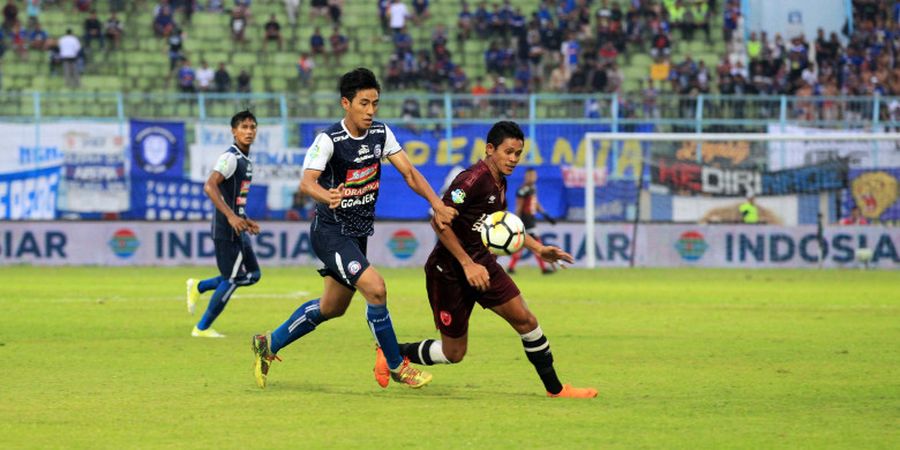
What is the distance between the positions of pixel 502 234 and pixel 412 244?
19.5 meters

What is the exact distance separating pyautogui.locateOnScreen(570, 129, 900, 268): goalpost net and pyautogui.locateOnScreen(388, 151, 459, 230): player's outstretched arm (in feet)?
60.3

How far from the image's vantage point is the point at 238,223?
523 inches

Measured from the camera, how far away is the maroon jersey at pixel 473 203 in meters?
9.37

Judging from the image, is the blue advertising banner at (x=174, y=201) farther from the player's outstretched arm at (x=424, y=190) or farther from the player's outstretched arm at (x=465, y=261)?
the player's outstretched arm at (x=465, y=261)

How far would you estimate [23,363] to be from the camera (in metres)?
11.7

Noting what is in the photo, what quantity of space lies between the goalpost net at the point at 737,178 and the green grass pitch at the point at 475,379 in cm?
896

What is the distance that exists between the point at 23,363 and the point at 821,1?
3123 cm

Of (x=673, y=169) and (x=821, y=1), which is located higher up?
(x=821, y=1)

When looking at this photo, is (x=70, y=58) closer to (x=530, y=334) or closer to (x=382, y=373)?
(x=382, y=373)

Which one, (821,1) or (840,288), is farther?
(821,1)

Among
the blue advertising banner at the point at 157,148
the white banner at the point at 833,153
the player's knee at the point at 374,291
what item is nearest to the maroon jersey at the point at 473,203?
the player's knee at the point at 374,291

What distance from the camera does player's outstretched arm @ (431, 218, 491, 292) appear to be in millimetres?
9055

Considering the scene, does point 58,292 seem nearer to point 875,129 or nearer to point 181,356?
point 181,356

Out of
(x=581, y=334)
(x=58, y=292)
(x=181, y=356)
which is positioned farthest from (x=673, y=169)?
(x=181, y=356)
